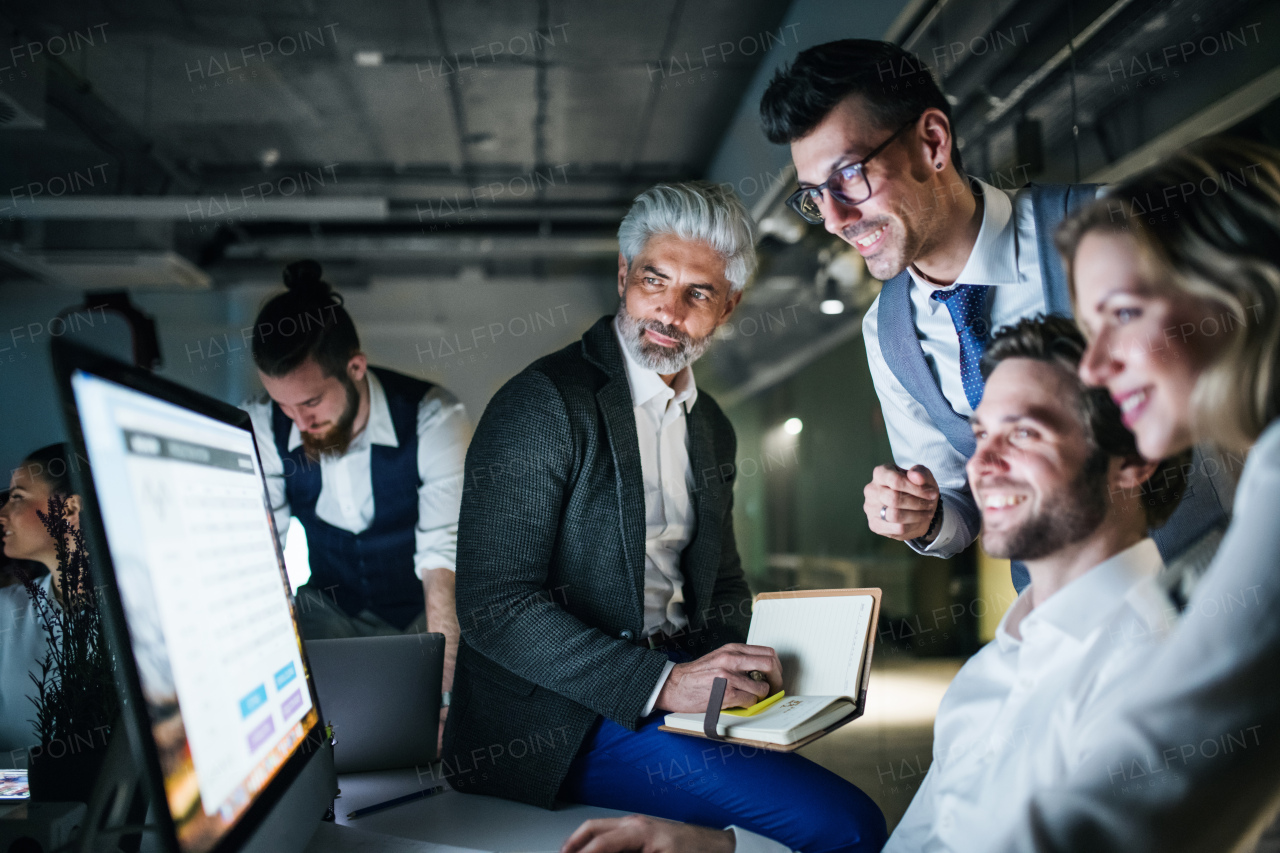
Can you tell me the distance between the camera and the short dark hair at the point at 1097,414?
78 cm

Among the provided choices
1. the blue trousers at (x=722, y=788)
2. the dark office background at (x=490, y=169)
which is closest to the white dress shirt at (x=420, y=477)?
the dark office background at (x=490, y=169)

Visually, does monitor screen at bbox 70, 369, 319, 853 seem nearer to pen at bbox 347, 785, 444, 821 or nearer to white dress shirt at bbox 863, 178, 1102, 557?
pen at bbox 347, 785, 444, 821

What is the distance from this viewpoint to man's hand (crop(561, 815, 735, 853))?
0.96 metres

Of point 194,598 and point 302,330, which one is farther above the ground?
point 302,330

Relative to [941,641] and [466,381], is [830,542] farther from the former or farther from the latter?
[466,381]

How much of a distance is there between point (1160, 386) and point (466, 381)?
3.27m

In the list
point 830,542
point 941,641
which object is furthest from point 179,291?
point 941,641

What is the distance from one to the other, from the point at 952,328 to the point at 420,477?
6.25 ft

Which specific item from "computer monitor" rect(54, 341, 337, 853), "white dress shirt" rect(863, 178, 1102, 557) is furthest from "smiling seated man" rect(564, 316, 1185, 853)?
"computer monitor" rect(54, 341, 337, 853)

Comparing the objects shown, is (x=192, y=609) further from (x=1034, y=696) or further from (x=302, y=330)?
(x=302, y=330)

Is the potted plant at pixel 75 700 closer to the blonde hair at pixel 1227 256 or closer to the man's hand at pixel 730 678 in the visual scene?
the man's hand at pixel 730 678

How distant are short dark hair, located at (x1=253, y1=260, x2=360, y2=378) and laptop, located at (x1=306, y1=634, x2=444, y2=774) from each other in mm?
1359

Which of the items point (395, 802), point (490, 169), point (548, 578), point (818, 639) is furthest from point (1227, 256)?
point (490, 169)

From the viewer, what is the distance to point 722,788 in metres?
1.27
